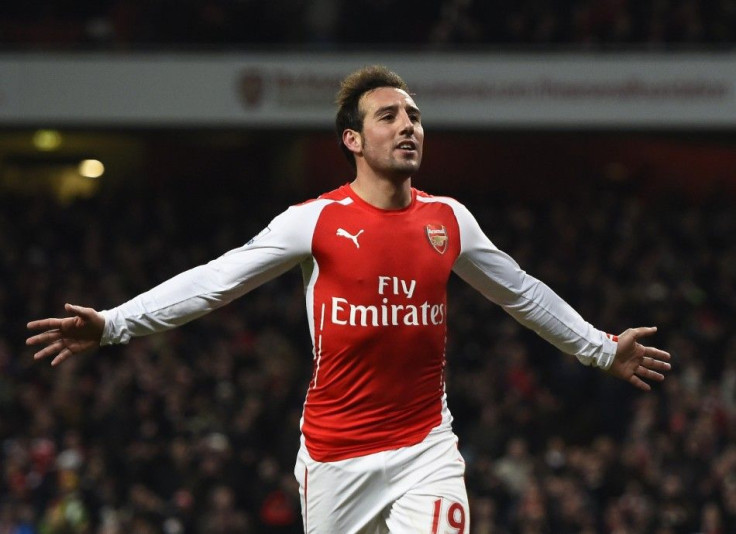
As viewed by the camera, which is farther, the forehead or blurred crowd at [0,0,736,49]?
blurred crowd at [0,0,736,49]

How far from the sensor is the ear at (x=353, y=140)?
521 cm

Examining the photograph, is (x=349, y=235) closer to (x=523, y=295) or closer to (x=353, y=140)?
(x=353, y=140)

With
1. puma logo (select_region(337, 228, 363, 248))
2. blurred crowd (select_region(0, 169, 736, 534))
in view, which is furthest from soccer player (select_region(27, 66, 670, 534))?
blurred crowd (select_region(0, 169, 736, 534))

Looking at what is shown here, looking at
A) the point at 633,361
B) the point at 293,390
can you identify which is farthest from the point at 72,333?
the point at 293,390

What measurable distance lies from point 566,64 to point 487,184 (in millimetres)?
5226

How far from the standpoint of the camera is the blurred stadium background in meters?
12.4

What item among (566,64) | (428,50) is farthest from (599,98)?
(428,50)

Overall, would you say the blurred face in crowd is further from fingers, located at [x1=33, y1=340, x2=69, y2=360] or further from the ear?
fingers, located at [x1=33, y1=340, x2=69, y2=360]

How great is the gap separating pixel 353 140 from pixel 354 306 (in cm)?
69

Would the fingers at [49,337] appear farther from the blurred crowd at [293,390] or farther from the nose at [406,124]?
the blurred crowd at [293,390]

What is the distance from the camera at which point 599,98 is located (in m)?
17.6

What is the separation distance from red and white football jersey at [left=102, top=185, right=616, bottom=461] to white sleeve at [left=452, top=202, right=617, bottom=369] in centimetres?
12

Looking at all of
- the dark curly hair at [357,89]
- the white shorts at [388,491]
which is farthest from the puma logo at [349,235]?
the white shorts at [388,491]

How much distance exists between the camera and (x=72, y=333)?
4938 millimetres
